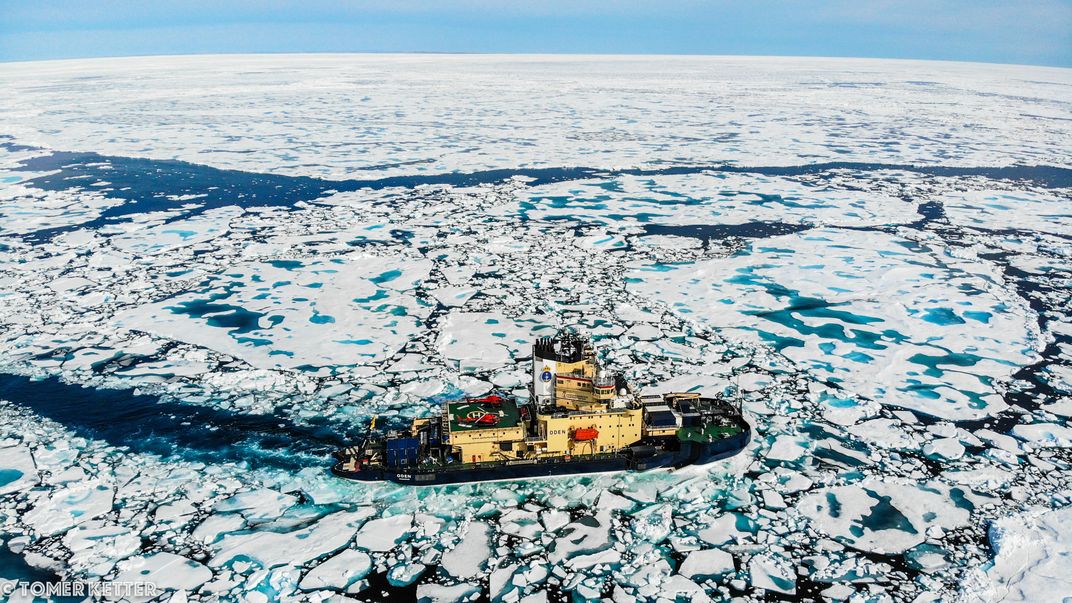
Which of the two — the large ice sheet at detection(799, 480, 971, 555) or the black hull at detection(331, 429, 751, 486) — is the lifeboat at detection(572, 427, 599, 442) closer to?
the black hull at detection(331, 429, 751, 486)

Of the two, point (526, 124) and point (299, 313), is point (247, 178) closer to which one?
point (299, 313)

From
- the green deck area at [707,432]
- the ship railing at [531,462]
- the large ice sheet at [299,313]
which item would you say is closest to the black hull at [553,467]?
the ship railing at [531,462]

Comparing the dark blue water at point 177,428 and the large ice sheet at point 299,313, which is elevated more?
the large ice sheet at point 299,313

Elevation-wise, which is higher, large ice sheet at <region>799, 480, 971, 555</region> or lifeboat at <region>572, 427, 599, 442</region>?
lifeboat at <region>572, 427, 599, 442</region>

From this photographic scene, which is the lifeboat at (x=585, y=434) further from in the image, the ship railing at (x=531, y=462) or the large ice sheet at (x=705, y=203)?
the large ice sheet at (x=705, y=203)

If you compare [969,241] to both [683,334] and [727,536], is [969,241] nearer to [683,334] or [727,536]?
[683,334]

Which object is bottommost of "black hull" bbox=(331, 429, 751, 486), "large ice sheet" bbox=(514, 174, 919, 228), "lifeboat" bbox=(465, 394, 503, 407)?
"black hull" bbox=(331, 429, 751, 486)

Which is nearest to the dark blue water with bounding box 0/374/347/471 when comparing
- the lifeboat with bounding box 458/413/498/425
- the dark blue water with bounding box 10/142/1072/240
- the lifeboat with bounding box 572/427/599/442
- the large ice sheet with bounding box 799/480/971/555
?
the lifeboat with bounding box 458/413/498/425
